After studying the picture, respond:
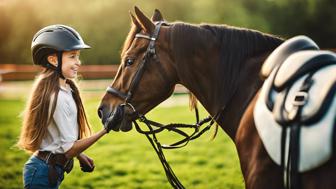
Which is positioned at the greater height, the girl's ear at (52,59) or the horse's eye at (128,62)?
the horse's eye at (128,62)

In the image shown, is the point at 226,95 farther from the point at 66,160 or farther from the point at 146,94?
the point at 66,160

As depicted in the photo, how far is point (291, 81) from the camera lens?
2.52m

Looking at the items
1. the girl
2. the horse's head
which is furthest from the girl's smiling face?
the horse's head

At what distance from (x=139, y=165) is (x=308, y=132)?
5.50 metres

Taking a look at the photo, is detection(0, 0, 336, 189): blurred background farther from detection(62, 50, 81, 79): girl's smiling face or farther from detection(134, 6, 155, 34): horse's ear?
detection(134, 6, 155, 34): horse's ear

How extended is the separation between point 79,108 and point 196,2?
31.8 m

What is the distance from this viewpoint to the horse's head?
313cm

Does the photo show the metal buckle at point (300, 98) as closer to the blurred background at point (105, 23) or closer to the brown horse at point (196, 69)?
the brown horse at point (196, 69)

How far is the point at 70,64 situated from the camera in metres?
3.52

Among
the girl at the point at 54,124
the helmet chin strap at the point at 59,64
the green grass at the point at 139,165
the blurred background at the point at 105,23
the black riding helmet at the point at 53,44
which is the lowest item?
the blurred background at the point at 105,23

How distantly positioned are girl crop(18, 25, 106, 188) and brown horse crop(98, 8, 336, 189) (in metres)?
0.27

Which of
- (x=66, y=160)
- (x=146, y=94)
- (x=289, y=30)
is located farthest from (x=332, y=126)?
(x=289, y=30)

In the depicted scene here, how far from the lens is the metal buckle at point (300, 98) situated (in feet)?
7.85

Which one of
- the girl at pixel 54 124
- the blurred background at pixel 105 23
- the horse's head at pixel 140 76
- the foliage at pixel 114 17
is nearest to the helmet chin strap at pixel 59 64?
the girl at pixel 54 124
